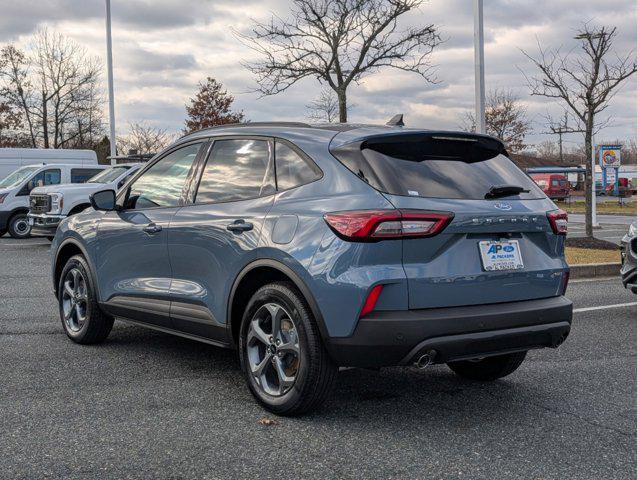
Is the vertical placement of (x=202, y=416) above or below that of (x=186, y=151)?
below

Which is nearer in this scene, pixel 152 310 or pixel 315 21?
pixel 152 310

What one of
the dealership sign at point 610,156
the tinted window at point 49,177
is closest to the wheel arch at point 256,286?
the tinted window at point 49,177

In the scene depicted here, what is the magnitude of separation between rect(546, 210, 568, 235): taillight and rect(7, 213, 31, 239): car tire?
16317 millimetres

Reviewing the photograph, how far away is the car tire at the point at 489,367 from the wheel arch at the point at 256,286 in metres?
1.58

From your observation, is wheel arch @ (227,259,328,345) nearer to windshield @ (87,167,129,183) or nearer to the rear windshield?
the rear windshield

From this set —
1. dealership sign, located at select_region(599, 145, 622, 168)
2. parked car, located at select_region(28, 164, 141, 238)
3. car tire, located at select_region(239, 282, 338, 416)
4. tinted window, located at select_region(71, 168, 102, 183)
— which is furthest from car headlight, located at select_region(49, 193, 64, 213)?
dealership sign, located at select_region(599, 145, 622, 168)

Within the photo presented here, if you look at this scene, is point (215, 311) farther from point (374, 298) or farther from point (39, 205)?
point (39, 205)

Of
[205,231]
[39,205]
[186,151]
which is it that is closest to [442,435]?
[205,231]

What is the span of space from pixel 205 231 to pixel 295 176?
0.75 m

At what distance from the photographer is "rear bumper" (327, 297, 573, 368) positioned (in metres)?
3.90

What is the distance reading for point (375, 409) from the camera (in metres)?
4.55

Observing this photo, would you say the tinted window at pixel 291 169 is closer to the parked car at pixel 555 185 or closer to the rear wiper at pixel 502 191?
the rear wiper at pixel 502 191

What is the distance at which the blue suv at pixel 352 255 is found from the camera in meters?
3.94

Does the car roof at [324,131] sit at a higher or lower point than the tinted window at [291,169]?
higher
